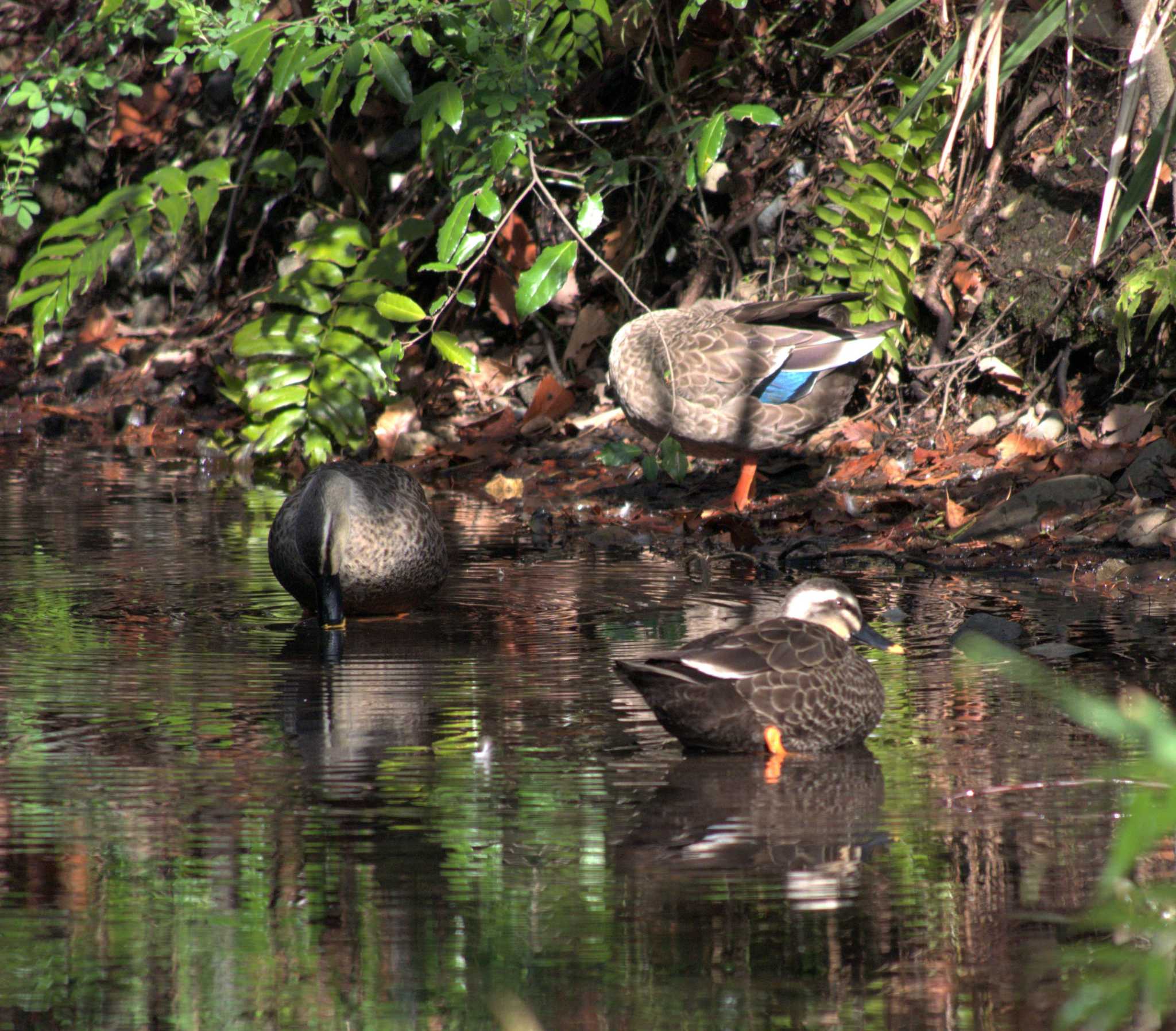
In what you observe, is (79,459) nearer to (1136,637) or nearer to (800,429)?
(800,429)

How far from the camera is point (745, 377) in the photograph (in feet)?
29.0

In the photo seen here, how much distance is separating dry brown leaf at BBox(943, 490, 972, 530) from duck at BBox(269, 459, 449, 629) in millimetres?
2569

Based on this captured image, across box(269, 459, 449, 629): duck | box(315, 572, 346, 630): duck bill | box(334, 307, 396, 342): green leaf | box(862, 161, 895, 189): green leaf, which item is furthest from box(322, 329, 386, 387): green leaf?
box(315, 572, 346, 630): duck bill

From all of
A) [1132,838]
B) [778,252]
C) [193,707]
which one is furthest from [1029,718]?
[778,252]

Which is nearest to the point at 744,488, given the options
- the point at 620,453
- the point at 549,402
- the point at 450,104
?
the point at 620,453

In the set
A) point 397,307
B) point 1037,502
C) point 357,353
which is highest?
point 397,307

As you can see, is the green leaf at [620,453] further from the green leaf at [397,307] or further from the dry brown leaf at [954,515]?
the green leaf at [397,307]

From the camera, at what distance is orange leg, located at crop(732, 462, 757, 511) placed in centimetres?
894

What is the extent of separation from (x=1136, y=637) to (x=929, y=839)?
236cm

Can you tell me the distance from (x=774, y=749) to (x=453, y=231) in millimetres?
4382

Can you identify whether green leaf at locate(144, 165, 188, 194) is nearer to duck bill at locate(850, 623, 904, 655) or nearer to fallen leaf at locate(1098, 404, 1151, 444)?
fallen leaf at locate(1098, 404, 1151, 444)

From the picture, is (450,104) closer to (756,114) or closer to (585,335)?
(756,114)

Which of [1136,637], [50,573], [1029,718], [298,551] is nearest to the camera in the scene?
[1029,718]

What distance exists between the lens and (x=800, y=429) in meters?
8.93
